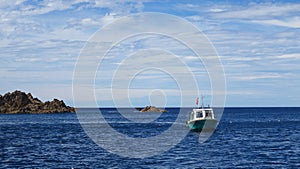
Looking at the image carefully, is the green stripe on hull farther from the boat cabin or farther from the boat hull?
the boat cabin

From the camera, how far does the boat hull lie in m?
95.5

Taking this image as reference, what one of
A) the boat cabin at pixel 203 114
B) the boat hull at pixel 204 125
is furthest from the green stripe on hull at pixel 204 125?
the boat cabin at pixel 203 114

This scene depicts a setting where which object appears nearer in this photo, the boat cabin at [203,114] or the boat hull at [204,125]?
the boat hull at [204,125]

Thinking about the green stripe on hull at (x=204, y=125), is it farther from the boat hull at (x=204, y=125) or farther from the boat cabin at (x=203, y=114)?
the boat cabin at (x=203, y=114)

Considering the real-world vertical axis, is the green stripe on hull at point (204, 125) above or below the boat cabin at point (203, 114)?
below

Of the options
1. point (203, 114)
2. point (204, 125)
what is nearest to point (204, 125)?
point (204, 125)

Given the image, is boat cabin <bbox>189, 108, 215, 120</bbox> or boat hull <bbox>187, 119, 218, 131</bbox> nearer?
boat hull <bbox>187, 119, 218, 131</bbox>

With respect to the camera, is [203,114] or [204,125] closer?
[204,125]

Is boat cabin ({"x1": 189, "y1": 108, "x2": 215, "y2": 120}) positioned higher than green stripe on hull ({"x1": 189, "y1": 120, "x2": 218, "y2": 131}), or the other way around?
boat cabin ({"x1": 189, "y1": 108, "x2": 215, "y2": 120})

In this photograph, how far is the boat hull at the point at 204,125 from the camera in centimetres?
9548

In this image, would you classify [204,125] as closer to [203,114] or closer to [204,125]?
[204,125]

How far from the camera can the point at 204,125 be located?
96.2m

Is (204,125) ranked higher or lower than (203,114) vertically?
lower

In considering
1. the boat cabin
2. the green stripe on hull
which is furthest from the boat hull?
the boat cabin
